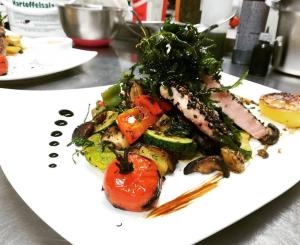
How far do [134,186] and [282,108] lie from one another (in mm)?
912

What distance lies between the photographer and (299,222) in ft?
3.25

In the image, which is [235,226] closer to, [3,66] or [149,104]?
[149,104]

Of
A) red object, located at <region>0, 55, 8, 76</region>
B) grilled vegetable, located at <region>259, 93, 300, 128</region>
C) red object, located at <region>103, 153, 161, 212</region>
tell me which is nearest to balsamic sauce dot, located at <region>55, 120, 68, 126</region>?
red object, located at <region>103, 153, 161, 212</region>

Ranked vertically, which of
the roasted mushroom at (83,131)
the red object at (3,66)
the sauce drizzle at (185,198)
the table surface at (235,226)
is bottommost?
the table surface at (235,226)

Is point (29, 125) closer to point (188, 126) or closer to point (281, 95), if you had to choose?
point (188, 126)

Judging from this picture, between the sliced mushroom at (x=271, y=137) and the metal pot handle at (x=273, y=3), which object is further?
the metal pot handle at (x=273, y=3)

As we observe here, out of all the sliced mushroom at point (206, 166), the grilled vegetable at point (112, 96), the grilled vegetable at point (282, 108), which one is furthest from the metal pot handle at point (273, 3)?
the sliced mushroom at point (206, 166)

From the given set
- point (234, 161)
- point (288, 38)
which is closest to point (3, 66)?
point (234, 161)

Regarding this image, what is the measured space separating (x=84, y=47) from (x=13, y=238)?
8.47 feet

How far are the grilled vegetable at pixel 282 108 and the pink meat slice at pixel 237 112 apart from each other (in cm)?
18

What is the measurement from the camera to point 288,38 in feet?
8.20

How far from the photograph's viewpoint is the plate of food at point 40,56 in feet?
6.95

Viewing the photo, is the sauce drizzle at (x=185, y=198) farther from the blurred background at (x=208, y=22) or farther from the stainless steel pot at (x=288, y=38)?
the stainless steel pot at (x=288, y=38)

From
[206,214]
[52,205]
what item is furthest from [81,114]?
[206,214]
